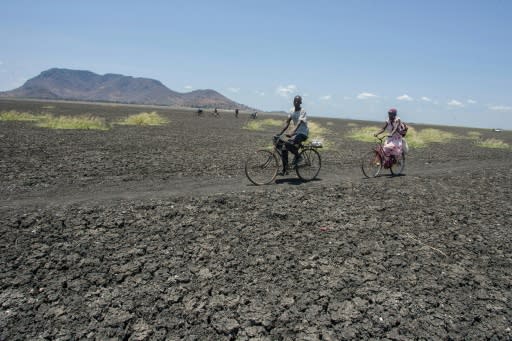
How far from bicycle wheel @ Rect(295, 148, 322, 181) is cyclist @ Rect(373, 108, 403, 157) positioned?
2.68 meters

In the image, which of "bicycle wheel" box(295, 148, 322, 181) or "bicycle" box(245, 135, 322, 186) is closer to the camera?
"bicycle" box(245, 135, 322, 186)

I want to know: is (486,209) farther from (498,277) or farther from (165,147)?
(165,147)

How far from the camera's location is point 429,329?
13.7 feet

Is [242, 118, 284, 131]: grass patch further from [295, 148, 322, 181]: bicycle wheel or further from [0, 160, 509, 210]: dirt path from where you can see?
[295, 148, 322, 181]: bicycle wheel

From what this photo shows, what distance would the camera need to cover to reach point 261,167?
10.7 meters

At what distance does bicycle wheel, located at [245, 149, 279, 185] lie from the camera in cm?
1052

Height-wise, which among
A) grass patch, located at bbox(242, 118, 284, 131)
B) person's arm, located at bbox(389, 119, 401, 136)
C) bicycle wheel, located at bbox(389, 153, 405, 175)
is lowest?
bicycle wheel, located at bbox(389, 153, 405, 175)

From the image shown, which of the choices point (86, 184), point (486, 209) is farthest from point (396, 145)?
point (86, 184)

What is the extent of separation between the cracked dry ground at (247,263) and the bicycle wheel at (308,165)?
1.15 meters

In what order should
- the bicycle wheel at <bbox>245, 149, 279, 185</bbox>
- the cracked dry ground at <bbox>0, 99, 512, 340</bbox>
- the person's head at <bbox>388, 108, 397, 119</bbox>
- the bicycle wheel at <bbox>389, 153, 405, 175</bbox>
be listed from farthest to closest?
the bicycle wheel at <bbox>389, 153, 405, 175</bbox> → the person's head at <bbox>388, 108, 397, 119</bbox> → the bicycle wheel at <bbox>245, 149, 279, 185</bbox> → the cracked dry ground at <bbox>0, 99, 512, 340</bbox>

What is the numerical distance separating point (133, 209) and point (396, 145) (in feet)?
31.5

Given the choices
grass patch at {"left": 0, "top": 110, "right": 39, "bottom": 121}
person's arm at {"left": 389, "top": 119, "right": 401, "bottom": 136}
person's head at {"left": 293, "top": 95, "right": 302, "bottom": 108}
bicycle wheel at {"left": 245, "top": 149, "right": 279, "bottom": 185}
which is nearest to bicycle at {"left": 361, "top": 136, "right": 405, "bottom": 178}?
person's arm at {"left": 389, "top": 119, "right": 401, "bottom": 136}

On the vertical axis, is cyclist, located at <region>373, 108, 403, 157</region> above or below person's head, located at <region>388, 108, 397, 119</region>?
below

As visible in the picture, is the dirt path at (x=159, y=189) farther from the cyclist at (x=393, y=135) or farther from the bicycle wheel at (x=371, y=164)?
the cyclist at (x=393, y=135)
